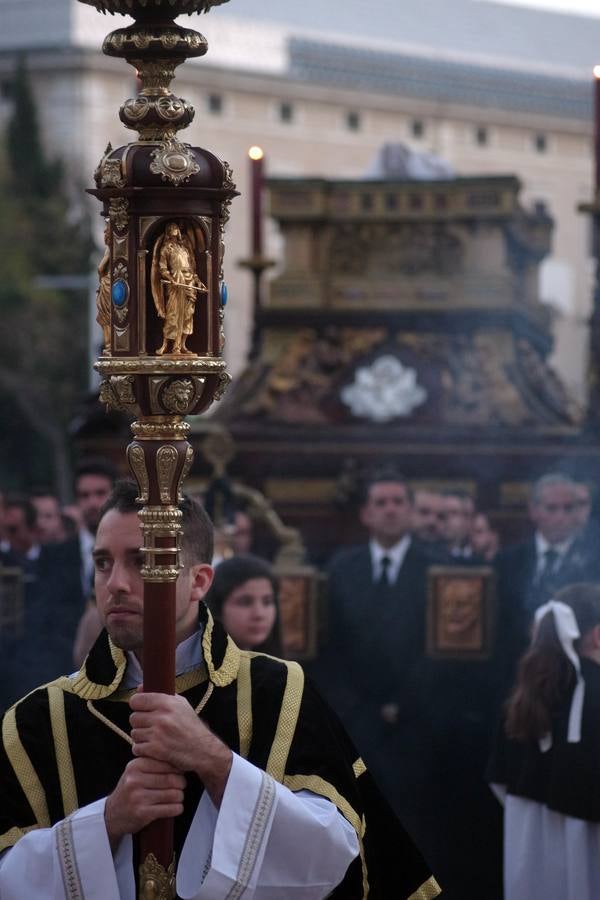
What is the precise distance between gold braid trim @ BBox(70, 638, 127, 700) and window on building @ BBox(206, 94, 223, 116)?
47.0 m

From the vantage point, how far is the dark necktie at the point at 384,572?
30.2 feet

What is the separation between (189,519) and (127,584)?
277 mm

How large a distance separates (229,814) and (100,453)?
865cm

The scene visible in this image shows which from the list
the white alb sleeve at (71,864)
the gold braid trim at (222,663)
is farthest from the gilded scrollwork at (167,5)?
the white alb sleeve at (71,864)

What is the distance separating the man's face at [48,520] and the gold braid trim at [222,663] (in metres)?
7.14

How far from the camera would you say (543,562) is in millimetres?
A: 8961

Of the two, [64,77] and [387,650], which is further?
[64,77]

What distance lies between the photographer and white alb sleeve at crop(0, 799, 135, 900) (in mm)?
4188

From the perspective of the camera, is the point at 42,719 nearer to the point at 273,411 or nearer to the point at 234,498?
the point at 234,498

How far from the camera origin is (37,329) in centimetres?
3625

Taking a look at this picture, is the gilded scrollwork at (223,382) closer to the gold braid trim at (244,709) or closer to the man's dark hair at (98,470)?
the gold braid trim at (244,709)

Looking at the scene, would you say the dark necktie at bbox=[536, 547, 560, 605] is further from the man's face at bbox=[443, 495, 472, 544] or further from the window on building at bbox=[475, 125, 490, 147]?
the window on building at bbox=[475, 125, 490, 147]

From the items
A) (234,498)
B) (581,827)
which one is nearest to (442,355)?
(234,498)

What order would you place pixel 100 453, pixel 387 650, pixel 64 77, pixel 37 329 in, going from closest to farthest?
pixel 387 650 → pixel 100 453 → pixel 37 329 → pixel 64 77
